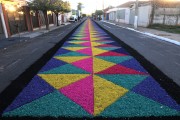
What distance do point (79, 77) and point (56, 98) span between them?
1.47 metres

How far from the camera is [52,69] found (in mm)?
6340

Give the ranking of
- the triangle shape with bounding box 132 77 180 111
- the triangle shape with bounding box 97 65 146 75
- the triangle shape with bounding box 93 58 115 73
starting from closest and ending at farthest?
the triangle shape with bounding box 132 77 180 111
the triangle shape with bounding box 97 65 146 75
the triangle shape with bounding box 93 58 115 73

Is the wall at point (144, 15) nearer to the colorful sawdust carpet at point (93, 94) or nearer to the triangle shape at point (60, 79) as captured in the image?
the colorful sawdust carpet at point (93, 94)

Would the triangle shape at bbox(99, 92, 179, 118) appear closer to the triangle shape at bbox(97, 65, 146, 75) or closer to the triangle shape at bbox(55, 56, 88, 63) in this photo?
the triangle shape at bbox(97, 65, 146, 75)

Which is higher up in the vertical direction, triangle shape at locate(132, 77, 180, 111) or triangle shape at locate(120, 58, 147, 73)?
triangle shape at locate(120, 58, 147, 73)

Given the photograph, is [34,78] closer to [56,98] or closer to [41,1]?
[56,98]

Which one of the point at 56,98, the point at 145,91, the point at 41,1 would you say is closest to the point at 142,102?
the point at 145,91

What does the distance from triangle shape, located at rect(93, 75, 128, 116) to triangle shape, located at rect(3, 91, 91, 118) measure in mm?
410

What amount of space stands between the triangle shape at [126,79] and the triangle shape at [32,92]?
1.86m

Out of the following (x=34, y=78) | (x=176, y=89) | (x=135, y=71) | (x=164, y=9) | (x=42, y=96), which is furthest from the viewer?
(x=164, y=9)

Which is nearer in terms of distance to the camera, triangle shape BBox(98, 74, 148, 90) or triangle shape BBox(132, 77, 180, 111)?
triangle shape BBox(132, 77, 180, 111)

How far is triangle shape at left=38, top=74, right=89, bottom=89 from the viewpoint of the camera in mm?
4992

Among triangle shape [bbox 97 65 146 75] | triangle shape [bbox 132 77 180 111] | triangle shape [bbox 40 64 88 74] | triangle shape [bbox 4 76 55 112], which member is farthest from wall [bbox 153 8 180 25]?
triangle shape [bbox 4 76 55 112]

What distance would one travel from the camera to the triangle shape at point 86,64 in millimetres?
6383
